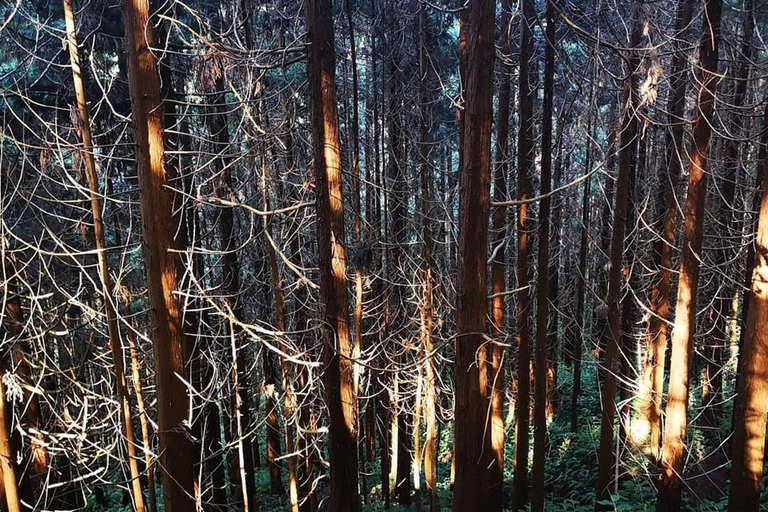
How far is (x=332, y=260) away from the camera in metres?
5.89

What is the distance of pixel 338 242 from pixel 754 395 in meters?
6.09

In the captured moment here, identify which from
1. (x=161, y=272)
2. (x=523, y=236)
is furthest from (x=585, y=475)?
(x=161, y=272)

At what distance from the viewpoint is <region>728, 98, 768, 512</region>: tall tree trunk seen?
268 inches

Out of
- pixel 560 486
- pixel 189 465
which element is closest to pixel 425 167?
pixel 189 465

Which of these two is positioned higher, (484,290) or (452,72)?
(452,72)

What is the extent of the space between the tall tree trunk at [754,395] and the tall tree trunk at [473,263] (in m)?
4.04

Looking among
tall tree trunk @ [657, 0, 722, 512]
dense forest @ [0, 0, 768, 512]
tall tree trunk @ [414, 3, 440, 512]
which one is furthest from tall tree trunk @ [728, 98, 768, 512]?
tall tree trunk @ [414, 3, 440, 512]

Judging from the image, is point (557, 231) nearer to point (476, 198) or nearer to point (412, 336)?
point (412, 336)

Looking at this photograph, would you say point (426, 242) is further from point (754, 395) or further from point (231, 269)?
point (754, 395)

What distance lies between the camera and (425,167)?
32.2ft

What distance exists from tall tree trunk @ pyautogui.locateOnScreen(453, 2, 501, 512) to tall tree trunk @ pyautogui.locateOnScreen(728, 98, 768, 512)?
13.3 feet

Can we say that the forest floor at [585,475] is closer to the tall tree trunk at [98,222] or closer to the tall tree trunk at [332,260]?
the tall tree trunk at [332,260]

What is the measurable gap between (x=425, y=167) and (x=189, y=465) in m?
6.65

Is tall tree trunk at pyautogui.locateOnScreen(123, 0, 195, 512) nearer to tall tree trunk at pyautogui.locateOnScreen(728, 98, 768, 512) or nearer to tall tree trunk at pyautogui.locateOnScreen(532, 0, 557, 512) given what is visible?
tall tree trunk at pyautogui.locateOnScreen(532, 0, 557, 512)
